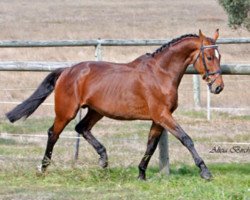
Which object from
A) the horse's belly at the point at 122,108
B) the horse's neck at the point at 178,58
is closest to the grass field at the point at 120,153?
the horse's belly at the point at 122,108

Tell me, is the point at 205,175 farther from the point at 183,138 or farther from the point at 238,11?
the point at 238,11

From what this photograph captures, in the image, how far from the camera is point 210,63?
9023 millimetres

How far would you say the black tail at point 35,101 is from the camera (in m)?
10.1

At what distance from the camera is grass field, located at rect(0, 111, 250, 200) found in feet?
26.5

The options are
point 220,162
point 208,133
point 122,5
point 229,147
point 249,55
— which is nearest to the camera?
point 220,162

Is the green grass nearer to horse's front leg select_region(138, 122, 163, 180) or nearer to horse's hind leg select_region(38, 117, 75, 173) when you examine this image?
horse's front leg select_region(138, 122, 163, 180)

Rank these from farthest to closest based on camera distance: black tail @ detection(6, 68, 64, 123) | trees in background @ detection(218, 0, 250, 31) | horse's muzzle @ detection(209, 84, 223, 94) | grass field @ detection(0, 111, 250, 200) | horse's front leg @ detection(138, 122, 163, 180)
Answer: trees in background @ detection(218, 0, 250, 31) < black tail @ detection(6, 68, 64, 123) < horse's front leg @ detection(138, 122, 163, 180) < horse's muzzle @ detection(209, 84, 223, 94) < grass field @ detection(0, 111, 250, 200)

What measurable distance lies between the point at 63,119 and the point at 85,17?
38775mm

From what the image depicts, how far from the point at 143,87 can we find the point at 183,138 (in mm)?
788

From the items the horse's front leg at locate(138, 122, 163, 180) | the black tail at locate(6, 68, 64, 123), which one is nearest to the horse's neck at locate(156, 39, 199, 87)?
the horse's front leg at locate(138, 122, 163, 180)

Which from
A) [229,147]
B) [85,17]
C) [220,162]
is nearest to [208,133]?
[229,147]

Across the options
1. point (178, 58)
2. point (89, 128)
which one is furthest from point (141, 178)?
point (178, 58)

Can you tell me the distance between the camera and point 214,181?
8.83m

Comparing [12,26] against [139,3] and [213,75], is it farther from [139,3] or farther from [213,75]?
[213,75]
